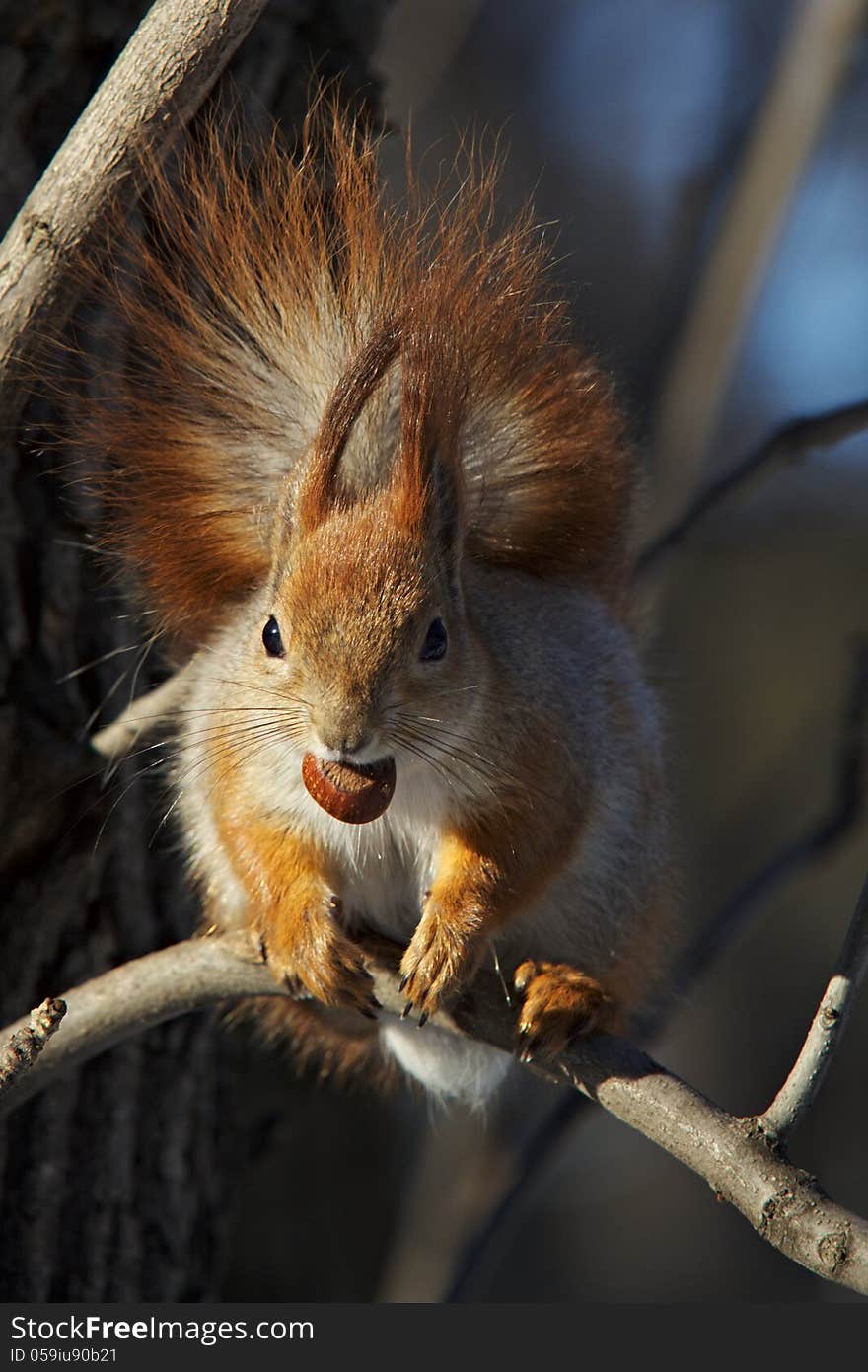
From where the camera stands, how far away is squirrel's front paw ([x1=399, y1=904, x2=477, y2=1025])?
68.6 inches

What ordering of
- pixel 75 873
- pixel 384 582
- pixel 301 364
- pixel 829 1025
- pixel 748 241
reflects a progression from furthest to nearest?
pixel 748 241 < pixel 75 873 < pixel 301 364 < pixel 384 582 < pixel 829 1025

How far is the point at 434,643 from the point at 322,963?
0.40m

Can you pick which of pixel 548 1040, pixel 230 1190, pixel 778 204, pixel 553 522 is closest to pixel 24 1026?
pixel 548 1040

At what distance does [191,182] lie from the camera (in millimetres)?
1859

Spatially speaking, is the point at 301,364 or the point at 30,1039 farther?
the point at 301,364

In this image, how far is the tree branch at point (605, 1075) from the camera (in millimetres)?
1372

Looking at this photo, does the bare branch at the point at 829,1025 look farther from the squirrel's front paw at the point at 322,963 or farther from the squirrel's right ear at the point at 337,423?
the squirrel's right ear at the point at 337,423

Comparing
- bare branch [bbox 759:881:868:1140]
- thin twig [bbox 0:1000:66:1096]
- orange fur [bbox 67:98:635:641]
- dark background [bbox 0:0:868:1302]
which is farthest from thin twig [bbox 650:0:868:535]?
thin twig [bbox 0:1000:66:1096]

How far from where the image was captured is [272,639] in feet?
5.68

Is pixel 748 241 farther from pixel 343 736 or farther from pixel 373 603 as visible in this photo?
pixel 343 736

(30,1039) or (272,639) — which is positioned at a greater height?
(272,639)

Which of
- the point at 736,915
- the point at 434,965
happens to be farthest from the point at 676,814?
the point at 434,965

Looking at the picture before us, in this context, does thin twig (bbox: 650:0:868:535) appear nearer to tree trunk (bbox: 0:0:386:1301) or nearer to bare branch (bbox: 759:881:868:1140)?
tree trunk (bbox: 0:0:386:1301)

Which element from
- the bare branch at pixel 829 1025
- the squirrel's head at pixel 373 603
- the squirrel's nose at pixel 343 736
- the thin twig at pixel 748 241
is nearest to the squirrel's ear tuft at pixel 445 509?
the squirrel's head at pixel 373 603
